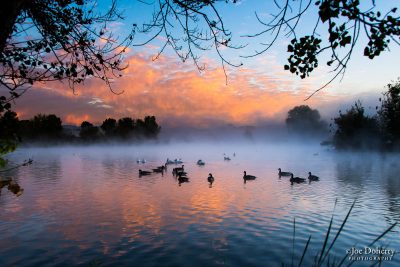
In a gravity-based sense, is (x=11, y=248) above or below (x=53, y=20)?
below

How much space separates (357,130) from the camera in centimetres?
8088

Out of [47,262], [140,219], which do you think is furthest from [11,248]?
[140,219]

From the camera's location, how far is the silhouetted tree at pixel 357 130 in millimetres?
76875

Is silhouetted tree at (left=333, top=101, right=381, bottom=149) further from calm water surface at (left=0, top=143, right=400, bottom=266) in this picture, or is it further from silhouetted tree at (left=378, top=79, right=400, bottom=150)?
calm water surface at (left=0, top=143, right=400, bottom=266)

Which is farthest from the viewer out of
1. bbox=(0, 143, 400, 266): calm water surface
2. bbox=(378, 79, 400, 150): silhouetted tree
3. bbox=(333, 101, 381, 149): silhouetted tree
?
bbox=(333, 101, 381, 149): silhouetted tree

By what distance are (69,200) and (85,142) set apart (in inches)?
6991

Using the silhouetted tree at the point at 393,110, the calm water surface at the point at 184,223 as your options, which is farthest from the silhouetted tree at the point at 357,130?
the calm water surface at the point at 184,223

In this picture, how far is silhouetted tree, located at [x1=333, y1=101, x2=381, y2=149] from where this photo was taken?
252ft

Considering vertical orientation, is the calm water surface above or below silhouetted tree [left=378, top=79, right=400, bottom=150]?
below

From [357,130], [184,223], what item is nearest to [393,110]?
[357,130]

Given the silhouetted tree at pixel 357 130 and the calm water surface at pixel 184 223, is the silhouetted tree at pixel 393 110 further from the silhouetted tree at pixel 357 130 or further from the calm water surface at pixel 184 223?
the calm water surface at pixel 184 223

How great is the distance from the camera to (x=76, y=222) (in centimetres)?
2055

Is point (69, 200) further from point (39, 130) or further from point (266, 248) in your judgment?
point (39, 130)

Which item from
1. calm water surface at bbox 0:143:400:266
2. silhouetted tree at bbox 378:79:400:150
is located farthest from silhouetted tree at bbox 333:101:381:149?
calm water surface at bbox 0:143:400:266
